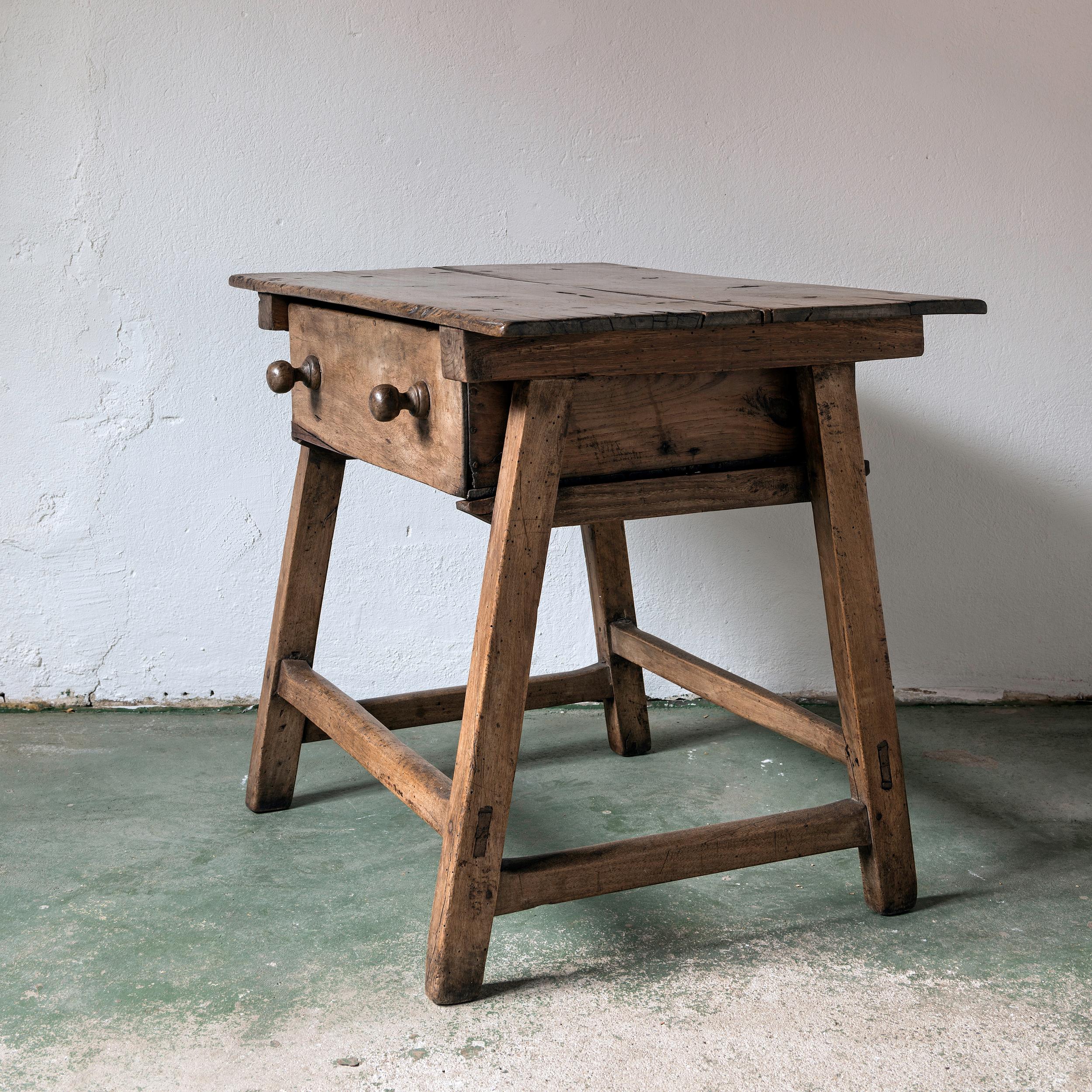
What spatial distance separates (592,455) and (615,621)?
921 millimetres

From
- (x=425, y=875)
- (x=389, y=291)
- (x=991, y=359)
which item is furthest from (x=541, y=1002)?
(x=991, y=359)

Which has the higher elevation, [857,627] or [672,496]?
[672,496]

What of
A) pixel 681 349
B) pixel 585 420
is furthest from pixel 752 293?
pixel 585 420

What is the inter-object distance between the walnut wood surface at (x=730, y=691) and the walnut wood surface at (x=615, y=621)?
0.11 feet

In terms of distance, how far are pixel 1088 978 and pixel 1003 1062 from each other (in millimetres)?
261

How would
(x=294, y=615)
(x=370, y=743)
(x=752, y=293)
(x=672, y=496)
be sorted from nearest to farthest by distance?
(x=672, y=496) < (x=752, y=293) < (x=370, y=743) < (x=294, y=615)

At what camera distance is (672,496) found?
169cm

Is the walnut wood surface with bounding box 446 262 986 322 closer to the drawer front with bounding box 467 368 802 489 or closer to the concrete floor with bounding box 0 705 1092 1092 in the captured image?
the drawer front with bounding box 467 368 802 489

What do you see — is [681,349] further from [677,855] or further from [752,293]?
[677,855]

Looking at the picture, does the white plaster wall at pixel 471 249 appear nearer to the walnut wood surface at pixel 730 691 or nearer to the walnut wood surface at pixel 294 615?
the walnut wood surface at pixel 730 691

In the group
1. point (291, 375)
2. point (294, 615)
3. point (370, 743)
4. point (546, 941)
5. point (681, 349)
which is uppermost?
point (291, 375)

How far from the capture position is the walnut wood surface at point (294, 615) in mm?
2174

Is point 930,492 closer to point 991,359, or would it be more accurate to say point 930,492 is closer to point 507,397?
point 991,359

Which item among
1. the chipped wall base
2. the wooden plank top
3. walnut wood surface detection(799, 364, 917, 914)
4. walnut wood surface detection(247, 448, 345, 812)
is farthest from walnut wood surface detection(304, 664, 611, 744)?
the wooden plank top
